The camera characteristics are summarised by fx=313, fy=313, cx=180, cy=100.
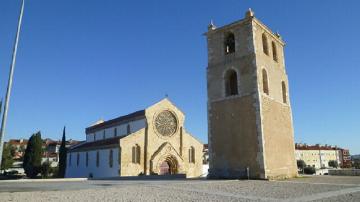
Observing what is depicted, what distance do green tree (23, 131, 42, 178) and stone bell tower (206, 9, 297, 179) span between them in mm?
34568

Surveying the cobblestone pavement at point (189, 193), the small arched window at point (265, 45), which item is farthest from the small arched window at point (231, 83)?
the cobblestone pavement at point (189, 193)

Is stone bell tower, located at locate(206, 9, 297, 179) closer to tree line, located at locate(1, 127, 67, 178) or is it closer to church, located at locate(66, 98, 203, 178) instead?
church, located at locate(66, 98, 203, 178)

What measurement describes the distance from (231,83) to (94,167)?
27.2m

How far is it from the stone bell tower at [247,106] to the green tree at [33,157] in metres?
34.6

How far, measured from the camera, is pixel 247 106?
2306cm

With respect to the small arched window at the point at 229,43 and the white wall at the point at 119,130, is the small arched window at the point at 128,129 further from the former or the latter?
the small arched window at the point at 229,43

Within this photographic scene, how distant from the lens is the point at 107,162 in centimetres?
4166

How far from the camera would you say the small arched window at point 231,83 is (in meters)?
25.3

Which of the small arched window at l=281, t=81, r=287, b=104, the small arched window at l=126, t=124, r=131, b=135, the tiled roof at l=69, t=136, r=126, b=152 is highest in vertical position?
the small arched window at l=281, t=81, r=287, b=104

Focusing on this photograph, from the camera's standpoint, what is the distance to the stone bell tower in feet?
73.0

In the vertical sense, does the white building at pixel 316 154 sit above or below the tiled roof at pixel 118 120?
below

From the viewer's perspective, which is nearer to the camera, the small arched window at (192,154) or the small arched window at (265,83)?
the small arched window at (265,83)

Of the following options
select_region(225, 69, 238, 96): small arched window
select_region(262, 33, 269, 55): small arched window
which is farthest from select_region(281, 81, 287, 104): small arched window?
select_region(225, 69, 238, 96): small arched window

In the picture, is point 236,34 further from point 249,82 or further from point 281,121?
point 281,121
